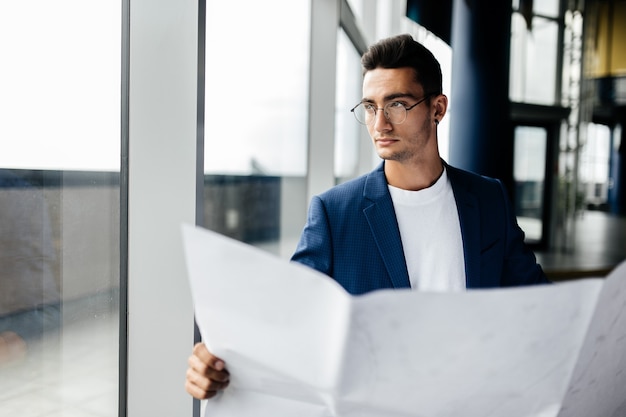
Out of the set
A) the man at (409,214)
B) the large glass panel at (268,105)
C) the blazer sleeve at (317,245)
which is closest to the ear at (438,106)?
the man at (409,214)

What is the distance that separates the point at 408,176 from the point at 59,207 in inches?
30.5

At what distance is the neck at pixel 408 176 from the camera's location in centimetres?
117

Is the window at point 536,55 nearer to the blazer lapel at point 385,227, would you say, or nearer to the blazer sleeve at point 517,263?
the blazer sleeve at point 517,263

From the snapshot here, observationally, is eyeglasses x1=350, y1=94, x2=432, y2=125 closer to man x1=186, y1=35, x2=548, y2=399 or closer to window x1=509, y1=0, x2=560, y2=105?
man x1=186, y1=35, x2=548, y2=399

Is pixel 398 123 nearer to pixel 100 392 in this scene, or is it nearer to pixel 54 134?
pixel 54 134

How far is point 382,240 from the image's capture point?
1.02 metres

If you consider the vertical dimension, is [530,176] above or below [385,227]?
above

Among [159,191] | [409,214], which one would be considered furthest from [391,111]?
[159,191]

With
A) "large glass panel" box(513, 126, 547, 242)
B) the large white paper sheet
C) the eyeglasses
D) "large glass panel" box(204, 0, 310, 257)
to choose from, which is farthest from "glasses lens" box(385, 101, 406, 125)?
"large glass panel" box(513, 126, 547, 242)

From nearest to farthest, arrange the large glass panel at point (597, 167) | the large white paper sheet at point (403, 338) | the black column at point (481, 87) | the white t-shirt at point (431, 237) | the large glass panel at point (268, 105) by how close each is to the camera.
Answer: the large white paper sheet at point (403, 338), the white t-shirt at point (431, 237), the large glass panel at point (268, 105), the black column at point (481, 87), the large glass panel at point (597, 167)

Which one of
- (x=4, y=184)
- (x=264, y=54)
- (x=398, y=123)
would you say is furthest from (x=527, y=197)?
(x=4, y=184)

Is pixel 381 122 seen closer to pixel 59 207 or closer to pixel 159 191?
pixel 159 191

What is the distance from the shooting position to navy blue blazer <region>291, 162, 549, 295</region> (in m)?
0.99

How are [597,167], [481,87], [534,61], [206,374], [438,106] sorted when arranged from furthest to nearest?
[597,167], [534,61], [481,87], [438,106], [206,374]
